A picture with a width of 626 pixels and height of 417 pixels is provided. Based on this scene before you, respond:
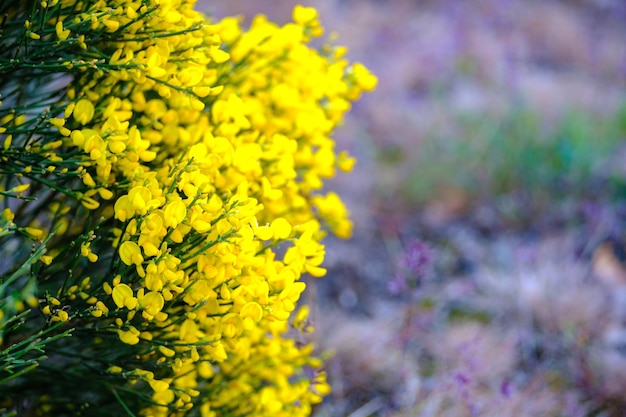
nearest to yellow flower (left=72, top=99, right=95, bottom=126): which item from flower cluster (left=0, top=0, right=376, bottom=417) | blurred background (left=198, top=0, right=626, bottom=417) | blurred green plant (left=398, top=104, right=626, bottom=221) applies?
flower cluster (left=0, top=0, right=376, bottom=417)

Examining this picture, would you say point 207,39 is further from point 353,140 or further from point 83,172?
point 353,140

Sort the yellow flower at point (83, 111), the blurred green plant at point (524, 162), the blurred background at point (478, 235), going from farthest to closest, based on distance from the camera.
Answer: the blurred green plant at point (524, 162)
the blurred background at point (478, 235)
the yellow flower at point (83, 111)

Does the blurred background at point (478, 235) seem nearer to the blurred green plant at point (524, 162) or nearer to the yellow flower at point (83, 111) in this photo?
the blurred green plant at point (524, 162)

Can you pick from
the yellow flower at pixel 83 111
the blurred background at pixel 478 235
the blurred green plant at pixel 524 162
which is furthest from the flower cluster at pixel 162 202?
the blurred green plant at pixel 524 162

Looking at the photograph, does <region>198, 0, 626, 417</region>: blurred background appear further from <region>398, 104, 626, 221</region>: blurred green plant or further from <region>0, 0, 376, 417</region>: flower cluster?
<region>0, 0, 376, 417</region>: flower cluster

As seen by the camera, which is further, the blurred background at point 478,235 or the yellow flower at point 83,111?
the blurred background at point 478,235

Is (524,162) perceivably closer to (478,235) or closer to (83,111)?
(478,235)

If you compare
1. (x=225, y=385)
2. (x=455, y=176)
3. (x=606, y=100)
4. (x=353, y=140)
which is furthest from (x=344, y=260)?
(x=606, y=100)
